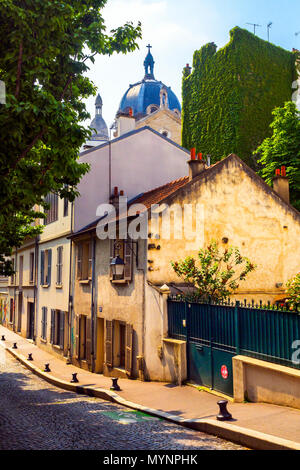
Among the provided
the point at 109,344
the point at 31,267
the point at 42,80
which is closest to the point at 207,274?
the point at 109,344

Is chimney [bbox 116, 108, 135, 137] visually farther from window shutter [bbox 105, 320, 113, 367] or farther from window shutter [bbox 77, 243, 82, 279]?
window shutter [bbox 105, 320, 113, 367]

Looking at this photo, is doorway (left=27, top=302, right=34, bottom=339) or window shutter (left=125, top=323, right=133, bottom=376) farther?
doorway (left=27, top=302, right=34, bottom=339)

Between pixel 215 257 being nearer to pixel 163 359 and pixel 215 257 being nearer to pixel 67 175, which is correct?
pixel 163 359

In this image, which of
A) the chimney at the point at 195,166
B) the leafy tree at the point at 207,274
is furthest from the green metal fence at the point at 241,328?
the chimney at the point at 195,166

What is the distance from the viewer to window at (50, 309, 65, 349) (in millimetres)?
21312

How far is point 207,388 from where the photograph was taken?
35.9ft

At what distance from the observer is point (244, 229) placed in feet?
48.6

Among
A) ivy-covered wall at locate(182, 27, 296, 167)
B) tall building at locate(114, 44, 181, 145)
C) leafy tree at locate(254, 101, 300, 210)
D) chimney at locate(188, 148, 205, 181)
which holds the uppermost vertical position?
tall building at locate(114, 44, 181, 145)

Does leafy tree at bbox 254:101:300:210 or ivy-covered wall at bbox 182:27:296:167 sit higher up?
ivy-covered wall at bbox 182:27:296:167

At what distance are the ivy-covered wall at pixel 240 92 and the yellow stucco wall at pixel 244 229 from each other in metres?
15.2

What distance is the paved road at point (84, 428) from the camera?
690 centimetres

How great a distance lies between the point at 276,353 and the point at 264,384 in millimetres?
654

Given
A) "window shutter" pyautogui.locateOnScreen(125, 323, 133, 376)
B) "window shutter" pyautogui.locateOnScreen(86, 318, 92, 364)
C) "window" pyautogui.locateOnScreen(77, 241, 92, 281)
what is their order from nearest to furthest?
"window shutter" pyautogui.locateOnScreen(125, 323, 133, 376) < "window shutter" pyautogui.locateOnScreen(86, 318, 92, 364) < "window" pyautogui.locateOnScreen(77, 241, 92, 281)

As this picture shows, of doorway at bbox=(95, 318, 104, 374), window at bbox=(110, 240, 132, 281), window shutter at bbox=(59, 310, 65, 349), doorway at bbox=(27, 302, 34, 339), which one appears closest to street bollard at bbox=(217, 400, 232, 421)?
window at bbox=(110, 240, 132, 281)
